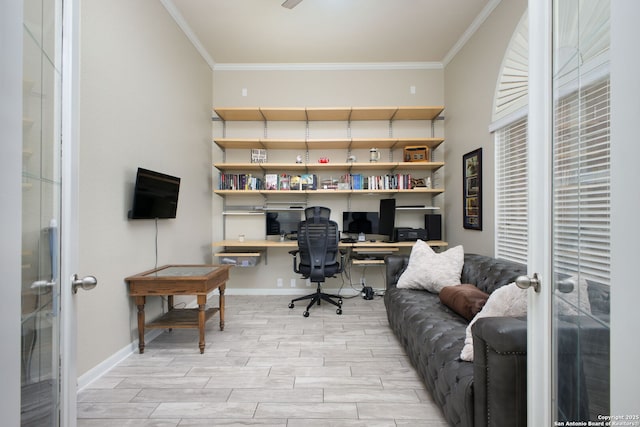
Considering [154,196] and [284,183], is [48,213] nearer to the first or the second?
[154,196]

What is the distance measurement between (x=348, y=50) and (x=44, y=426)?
4258 mm

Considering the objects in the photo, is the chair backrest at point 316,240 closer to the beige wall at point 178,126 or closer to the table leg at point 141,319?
the beige wall at point 178,126

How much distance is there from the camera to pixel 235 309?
366 cm

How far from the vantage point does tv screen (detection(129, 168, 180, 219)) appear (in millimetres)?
2422

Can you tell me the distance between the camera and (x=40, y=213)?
851mm

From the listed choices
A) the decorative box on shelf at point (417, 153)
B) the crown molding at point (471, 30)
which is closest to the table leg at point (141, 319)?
the decorative box on shelf at point (417, 153)

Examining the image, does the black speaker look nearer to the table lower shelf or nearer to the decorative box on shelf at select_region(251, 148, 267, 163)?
the decorative box on shelf at select_region(251, 148, 267, 163)

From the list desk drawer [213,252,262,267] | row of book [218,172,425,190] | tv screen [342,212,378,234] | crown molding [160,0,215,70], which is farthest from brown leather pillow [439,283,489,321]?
crown molding [160,0,215,70]

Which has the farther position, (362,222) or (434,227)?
(362,222)

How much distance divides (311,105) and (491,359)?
3.86 m

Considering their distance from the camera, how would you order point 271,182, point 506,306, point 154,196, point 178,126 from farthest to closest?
point 271,182, point 178,126, point 154,196, point 506,306

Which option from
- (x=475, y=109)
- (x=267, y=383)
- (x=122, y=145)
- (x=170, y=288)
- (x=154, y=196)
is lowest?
(x=267, y=383)

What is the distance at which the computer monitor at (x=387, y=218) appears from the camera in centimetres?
392
